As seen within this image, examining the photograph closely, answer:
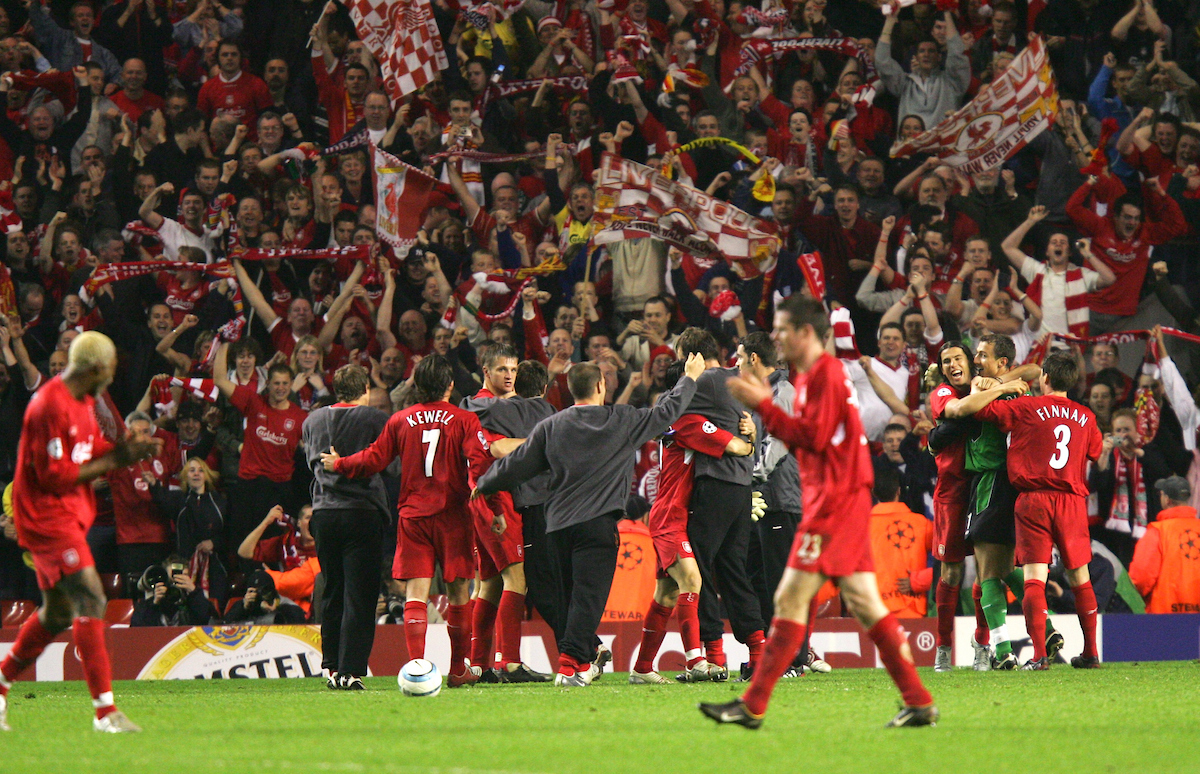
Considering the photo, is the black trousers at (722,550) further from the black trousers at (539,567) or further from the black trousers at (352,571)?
the black trousers at (352,571)

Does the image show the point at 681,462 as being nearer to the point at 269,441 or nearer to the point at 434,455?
the point at 434,455

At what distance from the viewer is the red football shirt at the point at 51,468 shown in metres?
6.58

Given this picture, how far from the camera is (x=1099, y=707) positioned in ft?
25.0

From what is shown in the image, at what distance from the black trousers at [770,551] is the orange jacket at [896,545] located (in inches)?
94.0

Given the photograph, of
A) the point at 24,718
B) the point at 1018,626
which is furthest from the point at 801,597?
the point at 1018,626

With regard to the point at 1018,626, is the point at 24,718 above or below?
above

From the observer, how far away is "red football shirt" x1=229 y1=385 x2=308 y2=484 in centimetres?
1370

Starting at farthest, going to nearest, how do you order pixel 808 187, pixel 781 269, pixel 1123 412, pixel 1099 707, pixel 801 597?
pixel 808 187 → pixel 781 269 → pixel 1123 412 → pixel 1099 707 → pixel 801 597

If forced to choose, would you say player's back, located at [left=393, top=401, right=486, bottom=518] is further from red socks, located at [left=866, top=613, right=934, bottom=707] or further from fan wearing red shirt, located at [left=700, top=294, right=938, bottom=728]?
red socks, located at [left=866, top=613, right=934, bottom=707]

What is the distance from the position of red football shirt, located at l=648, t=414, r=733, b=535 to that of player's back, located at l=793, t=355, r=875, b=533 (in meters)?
3.20

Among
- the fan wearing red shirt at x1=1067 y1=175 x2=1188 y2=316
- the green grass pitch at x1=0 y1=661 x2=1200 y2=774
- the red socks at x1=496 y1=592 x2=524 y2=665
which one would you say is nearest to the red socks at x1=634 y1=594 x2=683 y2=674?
the green grass pitch at x1=0 y1=661 x2=1200 y2=774

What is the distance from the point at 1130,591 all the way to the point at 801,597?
8027 millimetres

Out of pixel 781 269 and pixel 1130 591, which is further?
pixel 781 269

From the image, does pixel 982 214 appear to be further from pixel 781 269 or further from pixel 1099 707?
pixel 1099 707
